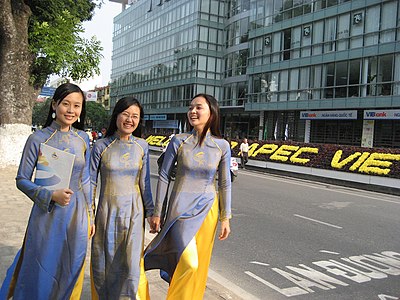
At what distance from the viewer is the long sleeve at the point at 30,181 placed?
2701 millimetres

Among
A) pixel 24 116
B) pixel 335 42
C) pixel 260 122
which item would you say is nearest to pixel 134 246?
pixel 24 116

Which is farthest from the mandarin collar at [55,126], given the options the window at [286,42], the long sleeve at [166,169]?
the window at [286,42]

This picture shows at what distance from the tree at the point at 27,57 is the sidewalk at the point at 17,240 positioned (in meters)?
2.38

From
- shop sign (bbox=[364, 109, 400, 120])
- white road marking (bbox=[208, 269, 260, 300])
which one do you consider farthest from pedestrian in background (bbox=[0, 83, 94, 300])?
shop sign (bbox=[364, 109, 400, 120])

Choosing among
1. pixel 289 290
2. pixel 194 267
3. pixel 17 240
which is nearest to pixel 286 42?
pixel 289 290

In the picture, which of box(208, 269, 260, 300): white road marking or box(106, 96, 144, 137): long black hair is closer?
box(106, 96, 144, 137): long black hair

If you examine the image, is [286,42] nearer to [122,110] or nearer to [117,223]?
[122,110]

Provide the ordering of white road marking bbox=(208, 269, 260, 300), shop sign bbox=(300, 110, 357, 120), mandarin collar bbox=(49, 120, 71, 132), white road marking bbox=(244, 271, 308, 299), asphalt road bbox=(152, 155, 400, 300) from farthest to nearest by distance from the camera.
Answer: shop sign bbox=(300, 110, 357, 120) < asphalt road bbox=(152, 155, 400, 300) < white road marking bbox=(244, 271, 308, 299) < white road marking bbox=(208, 269, 260, 300) < mandarin collar bbox=(49, 120, 71, 132)

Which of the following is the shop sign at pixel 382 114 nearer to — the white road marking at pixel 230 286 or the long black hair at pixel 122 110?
the white road marking at pixel 230 286

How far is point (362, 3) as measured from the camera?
26406 mm

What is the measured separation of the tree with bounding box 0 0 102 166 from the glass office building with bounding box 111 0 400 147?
19.7 meters

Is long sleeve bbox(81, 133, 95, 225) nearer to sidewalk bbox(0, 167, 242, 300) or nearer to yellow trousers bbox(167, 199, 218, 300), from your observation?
yellow trousers bbox(167, 199, 218, 300)

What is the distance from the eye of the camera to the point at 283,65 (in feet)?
105

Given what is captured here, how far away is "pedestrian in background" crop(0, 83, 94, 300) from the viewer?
9.11 ft
